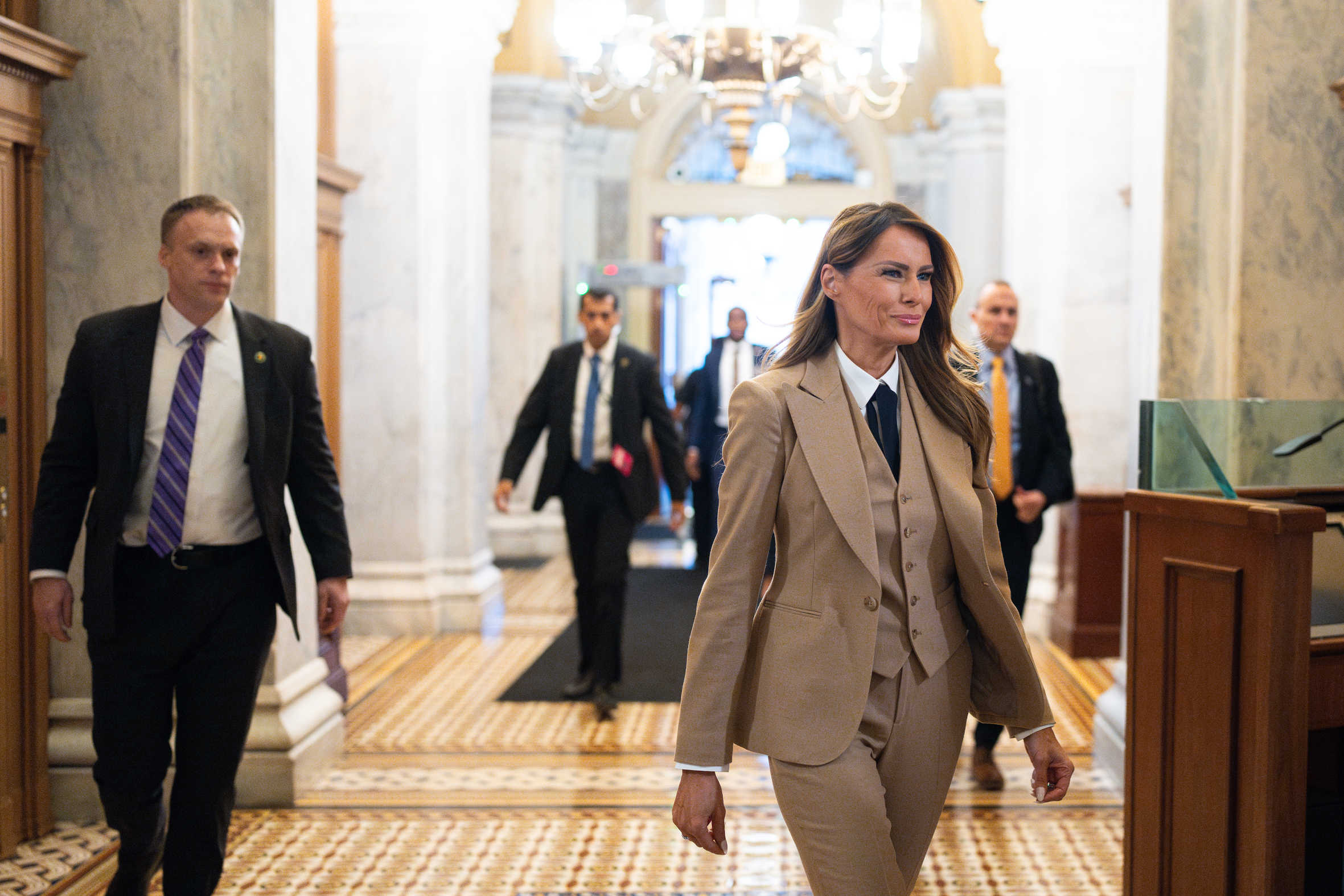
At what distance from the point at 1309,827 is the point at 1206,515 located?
2.74ft

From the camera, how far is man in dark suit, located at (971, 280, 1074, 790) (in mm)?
4941

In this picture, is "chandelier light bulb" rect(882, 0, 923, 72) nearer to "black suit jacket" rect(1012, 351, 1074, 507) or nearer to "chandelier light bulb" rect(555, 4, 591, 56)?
"chandelier light bulb" rect(555, 4, 591, 56)

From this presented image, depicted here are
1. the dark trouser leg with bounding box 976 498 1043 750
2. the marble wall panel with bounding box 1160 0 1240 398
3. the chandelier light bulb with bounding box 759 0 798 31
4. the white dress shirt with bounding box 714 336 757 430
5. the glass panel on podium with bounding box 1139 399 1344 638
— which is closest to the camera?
the glass panel on podium with bounding box 1139 399 1344 638

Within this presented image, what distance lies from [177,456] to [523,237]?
8.54 m

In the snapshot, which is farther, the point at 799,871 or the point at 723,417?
the point at 723,417

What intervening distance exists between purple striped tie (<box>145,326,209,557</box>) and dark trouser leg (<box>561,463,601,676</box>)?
3034mm

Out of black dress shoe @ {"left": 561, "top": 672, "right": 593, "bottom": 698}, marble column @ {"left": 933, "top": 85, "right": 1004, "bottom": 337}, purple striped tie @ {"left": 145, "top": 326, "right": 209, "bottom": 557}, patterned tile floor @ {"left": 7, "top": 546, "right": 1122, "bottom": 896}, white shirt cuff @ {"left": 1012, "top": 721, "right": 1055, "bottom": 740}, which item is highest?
marble column @ {"left": 933, "top": 85, "right": 1004, "bottom": 337}

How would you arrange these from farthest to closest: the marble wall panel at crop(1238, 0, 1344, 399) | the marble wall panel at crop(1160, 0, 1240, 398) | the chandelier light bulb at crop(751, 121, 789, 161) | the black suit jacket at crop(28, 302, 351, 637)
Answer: the chandelier light bulb at crop(751, 121, 789, 161) < the marble wall panel at crop(1160, 0, 1240, 398) < the marble wall panel at crop(1238, 0, 1344, 399) < the black suit jacket at crop(28, 302, 351, 637)

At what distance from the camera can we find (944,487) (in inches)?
87.6

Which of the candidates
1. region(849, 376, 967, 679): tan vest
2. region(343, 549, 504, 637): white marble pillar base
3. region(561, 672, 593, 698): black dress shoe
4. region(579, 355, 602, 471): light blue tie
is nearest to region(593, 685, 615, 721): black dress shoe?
region(561, 672, 593, 698): black dress shoe

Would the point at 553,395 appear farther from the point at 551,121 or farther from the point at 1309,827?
the point at 551,121

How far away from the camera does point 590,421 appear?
20.2ft

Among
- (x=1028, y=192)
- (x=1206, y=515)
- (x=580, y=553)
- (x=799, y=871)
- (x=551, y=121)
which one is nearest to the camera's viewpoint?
(x=1206, y=515)

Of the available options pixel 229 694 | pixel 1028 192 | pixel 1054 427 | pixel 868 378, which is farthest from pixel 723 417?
pixel 868 378
